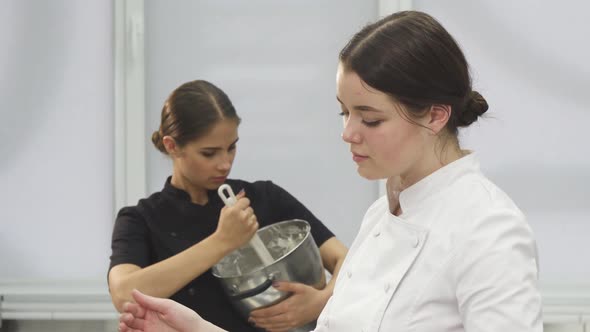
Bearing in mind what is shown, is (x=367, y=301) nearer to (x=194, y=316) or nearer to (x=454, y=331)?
(x=454, y=331)

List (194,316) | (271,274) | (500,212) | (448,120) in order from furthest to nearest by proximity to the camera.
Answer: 1. (271,274)
2. (194,316)
3. (448,120)
4. (500,212)

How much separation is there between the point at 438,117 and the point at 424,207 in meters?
0.12

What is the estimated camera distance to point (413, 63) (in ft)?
3.71

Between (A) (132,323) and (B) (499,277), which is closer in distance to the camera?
(B) (499,277)

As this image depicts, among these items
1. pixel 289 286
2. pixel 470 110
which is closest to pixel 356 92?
pixel 470 110

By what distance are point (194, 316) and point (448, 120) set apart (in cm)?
47

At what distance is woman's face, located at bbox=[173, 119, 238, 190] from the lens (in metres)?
1.94

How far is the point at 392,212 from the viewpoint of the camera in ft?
4.18

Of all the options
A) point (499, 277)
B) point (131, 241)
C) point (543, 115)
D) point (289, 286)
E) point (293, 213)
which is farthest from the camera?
point (543, 115)

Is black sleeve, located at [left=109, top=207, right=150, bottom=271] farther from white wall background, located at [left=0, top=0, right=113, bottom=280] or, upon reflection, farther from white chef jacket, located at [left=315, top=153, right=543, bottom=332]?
white wall background, located at [left=0, top=0, right=113, bottom=280]

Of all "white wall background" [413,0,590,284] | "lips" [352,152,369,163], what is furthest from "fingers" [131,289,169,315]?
"white wall background" [413,0,590,284]

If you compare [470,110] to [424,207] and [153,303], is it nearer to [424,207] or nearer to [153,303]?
[424,207]

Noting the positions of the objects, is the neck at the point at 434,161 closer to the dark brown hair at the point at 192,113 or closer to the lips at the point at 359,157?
the lips at the point at 359,157

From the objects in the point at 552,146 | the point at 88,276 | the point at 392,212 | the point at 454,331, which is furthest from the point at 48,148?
the point at 454,331
